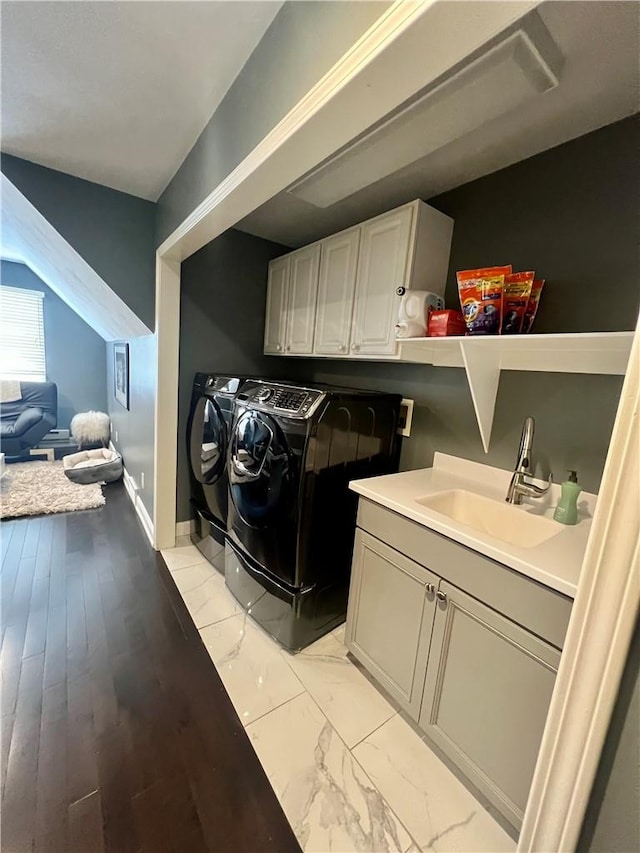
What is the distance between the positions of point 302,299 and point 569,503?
1.81m

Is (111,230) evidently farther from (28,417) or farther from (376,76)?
(28,417)

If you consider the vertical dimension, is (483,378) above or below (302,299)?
below

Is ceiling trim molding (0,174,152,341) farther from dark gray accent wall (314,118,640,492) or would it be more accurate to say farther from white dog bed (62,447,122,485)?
dark gray accent wall (314,118,640,492)

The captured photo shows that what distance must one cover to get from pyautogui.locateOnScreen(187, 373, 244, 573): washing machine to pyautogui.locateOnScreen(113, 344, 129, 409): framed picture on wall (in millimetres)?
1367

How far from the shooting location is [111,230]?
7.20 feet

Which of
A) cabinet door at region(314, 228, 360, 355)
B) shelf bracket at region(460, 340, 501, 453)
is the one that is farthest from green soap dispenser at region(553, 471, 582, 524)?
cabinet door at region(314, 228, 360, 355)

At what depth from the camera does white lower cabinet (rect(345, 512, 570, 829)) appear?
939 millimetres

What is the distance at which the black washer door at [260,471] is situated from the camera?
155cm

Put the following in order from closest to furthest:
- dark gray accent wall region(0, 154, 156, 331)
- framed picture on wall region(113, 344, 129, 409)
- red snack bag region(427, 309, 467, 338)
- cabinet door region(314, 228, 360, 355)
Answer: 1. red snack bag region(427, 309, 467, 338)
2. cabinet door region(314, 228, 360, 355)
3. dark gray accent wall region(0, 154, 156, 331)
4. framed picture on wall region(113, 344, 129, 409)

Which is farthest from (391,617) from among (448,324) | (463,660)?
(448,324)

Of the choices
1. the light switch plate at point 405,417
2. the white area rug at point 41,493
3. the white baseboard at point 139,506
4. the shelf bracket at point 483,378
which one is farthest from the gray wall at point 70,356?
the shelf bracket at point 483,378

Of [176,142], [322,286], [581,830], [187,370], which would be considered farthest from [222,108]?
[581,830]

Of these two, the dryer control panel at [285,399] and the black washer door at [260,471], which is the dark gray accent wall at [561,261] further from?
the black washer door at [260,471]

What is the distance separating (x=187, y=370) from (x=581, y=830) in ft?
8.42
